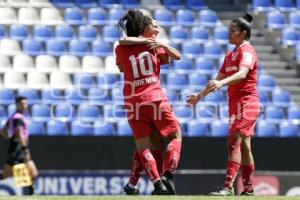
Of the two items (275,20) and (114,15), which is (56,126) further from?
(275,20)

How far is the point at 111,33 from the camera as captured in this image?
1898 cm

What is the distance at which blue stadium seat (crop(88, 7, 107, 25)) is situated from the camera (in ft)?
63.3

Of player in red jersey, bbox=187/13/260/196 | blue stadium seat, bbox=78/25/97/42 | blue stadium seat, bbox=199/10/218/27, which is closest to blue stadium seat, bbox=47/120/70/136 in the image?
blue stadium seat, bbox=78/25/97/42

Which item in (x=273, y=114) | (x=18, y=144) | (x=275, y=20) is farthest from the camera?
(x=275, y=20)

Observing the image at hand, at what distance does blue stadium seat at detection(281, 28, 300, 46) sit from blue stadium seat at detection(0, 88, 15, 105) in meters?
6.69

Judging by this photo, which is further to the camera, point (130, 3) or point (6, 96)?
point (130, 3)

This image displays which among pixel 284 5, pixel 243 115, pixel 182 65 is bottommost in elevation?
pixel 182 65

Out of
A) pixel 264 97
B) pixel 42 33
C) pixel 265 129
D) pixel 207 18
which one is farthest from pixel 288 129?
pixel 42 33

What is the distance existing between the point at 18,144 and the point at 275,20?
28.9 feet

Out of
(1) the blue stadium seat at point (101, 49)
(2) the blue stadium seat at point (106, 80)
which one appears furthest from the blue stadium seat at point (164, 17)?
(2) the blue stadium seat at point (106, 80)

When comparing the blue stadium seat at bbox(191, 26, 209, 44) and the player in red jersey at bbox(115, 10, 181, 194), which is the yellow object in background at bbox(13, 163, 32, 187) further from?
the blue stadium seat at bbox(191, 26, 209, 44)

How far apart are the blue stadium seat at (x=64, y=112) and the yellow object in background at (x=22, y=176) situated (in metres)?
2.75

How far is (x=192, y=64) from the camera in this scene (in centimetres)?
1872

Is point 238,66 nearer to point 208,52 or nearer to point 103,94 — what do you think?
point 103,94
